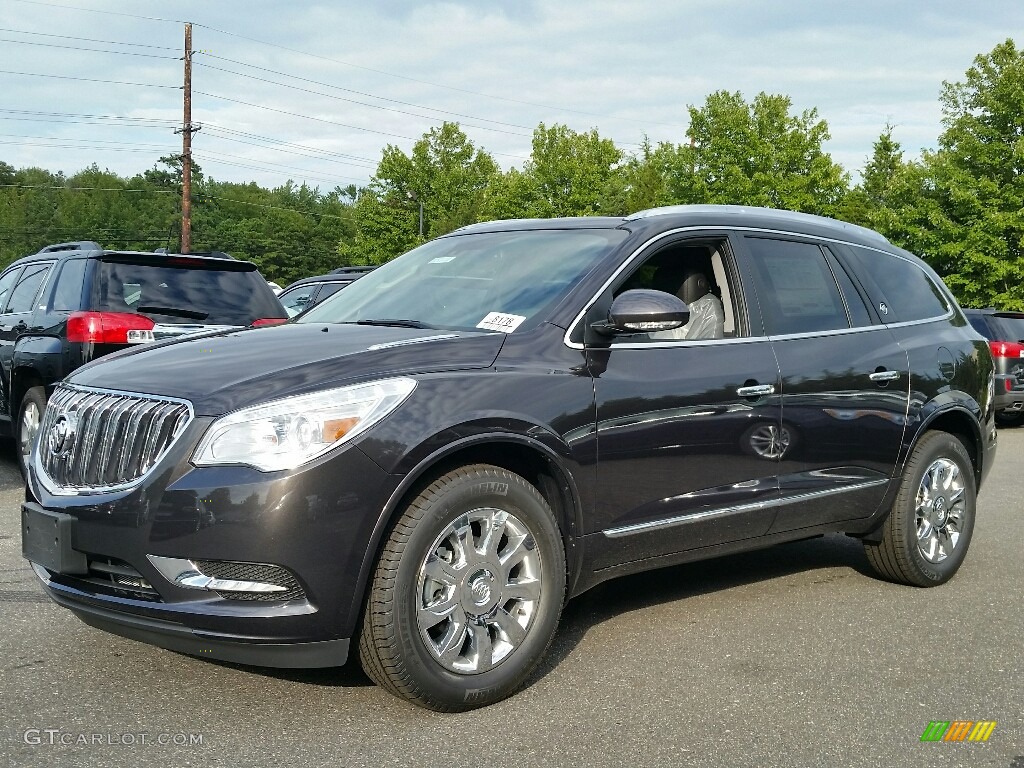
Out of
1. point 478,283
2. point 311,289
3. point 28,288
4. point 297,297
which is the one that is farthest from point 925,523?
point 297,297

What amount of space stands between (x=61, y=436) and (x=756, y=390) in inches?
109

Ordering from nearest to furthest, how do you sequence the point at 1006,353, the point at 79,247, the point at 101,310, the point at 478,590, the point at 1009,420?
the point at 478,590 < the point at 101,310 < the point at 79,247 < the point at 1006,353 < the point at 1009,420

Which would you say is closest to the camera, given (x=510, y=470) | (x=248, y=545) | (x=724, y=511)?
(x=248, y=545)

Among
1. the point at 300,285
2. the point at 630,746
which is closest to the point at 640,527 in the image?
the point at 630,746

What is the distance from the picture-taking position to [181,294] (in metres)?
8.59

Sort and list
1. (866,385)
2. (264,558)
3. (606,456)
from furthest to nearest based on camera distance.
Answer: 1. (866,385)
2. (606,456)
3. (264,558)

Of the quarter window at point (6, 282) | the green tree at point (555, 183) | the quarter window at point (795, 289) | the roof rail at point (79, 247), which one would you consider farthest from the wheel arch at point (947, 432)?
the green tree at point (555, 183)

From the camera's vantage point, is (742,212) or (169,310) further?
Answer: (169,310)

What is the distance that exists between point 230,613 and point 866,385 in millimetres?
3278

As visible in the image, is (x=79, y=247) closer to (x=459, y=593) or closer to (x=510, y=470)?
(x=510, y=470)

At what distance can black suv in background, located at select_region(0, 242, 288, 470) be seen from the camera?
321 inches

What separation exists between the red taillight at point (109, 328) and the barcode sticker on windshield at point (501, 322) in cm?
437

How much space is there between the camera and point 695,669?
4414 mm

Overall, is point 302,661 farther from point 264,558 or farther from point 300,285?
point 300,285
